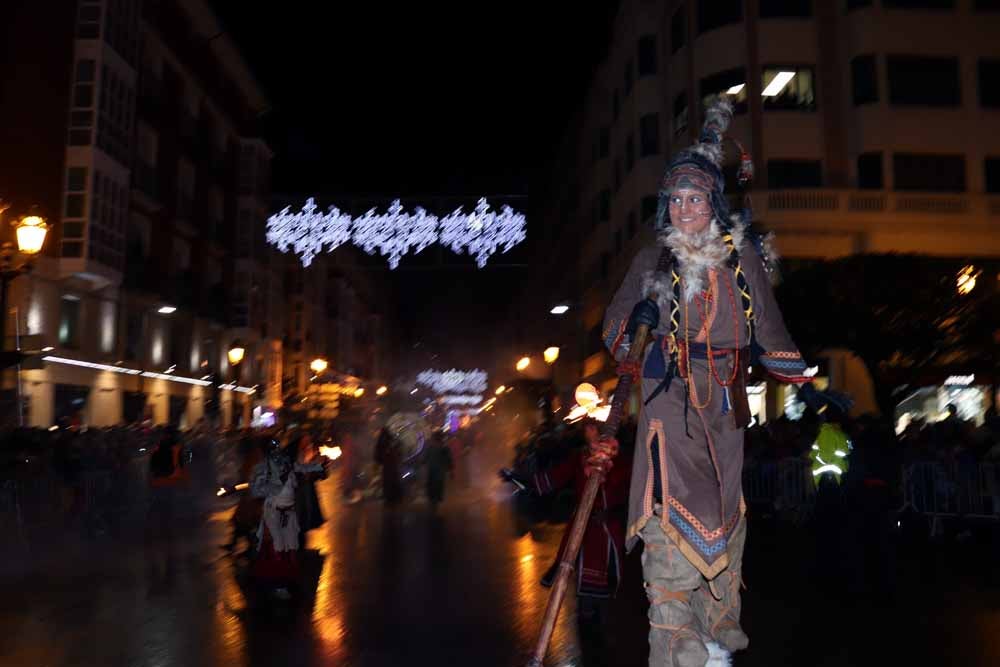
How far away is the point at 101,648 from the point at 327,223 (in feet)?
51.8

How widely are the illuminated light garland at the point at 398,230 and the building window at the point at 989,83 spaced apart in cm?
1693

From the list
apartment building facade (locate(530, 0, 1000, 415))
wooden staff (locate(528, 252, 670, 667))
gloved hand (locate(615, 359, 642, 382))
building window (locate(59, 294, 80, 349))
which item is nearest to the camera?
wooden staff (locate(528, 252, 670, 667))

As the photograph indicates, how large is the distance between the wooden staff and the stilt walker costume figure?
0.06 m

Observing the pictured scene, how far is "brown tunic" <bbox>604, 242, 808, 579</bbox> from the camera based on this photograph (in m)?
4.50

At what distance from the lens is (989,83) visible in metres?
31.2

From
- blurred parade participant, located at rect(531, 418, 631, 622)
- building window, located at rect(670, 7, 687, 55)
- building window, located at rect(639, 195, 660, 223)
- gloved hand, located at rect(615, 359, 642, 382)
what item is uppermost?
building window, located at rect(670, 7, 687, 55)

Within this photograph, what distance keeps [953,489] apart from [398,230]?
41.0 feet

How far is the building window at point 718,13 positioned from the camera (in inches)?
1281

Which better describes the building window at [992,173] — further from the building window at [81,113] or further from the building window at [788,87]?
the building window at [81,113]

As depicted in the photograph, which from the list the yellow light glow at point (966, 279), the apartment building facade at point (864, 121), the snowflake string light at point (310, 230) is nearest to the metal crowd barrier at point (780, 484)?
the snowflake string light at point (310, 230)

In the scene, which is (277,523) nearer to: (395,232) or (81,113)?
(395,232)

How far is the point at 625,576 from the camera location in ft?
36.0

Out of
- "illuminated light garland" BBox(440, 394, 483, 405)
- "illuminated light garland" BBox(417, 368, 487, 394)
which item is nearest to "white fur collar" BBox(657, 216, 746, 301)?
"illuminated light garland" BBox(417, 368, 487, 394)

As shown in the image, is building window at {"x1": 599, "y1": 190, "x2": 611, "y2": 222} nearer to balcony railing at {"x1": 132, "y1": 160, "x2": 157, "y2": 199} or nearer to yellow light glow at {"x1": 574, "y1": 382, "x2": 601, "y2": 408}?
balcony railing at {"x1": 132, "y1": 160, "x2": 157, "y2": 199}
